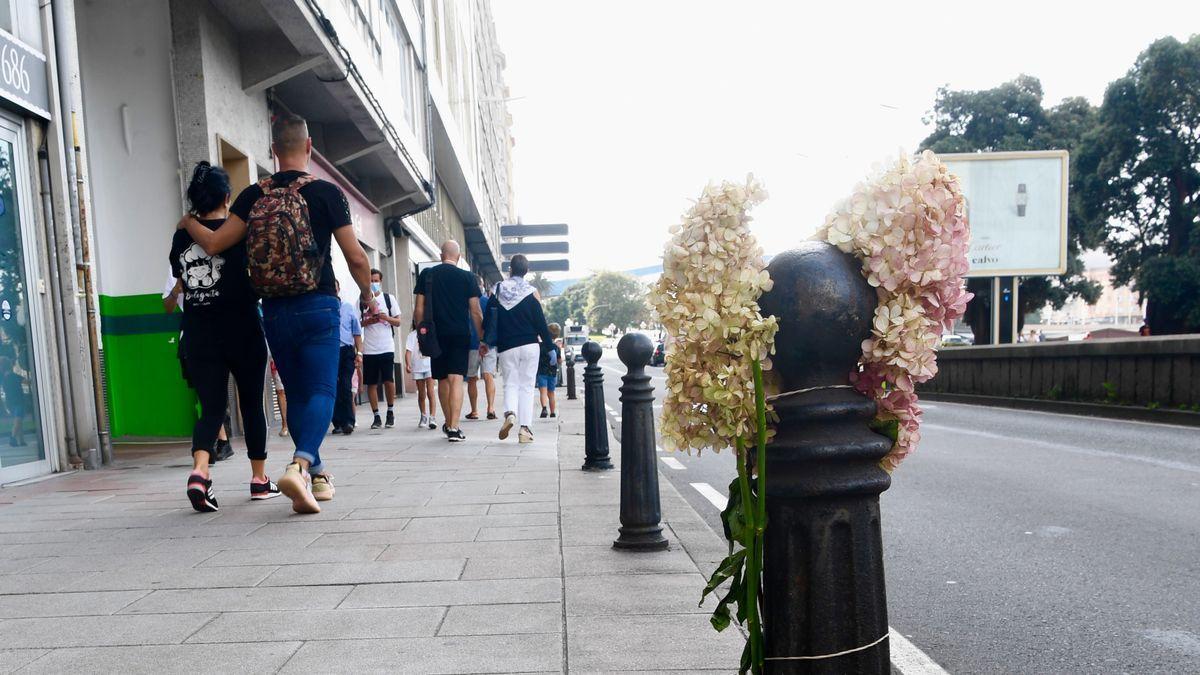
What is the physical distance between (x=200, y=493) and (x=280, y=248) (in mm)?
1439

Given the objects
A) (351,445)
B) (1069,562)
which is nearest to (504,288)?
(351,445)

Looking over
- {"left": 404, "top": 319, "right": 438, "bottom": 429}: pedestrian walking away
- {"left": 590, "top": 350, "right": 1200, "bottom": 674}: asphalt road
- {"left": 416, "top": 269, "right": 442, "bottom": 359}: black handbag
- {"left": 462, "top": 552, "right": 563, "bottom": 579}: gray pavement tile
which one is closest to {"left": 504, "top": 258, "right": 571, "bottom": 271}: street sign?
{"left": 404, "top": 319, "right": 438, "bottom": 429}: pedestrian walking away

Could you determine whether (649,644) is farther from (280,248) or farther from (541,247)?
(541,247)

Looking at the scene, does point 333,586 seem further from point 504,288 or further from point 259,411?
point 504,288

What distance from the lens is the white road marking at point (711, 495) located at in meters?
5.71

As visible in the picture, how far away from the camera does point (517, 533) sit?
4.12 meters

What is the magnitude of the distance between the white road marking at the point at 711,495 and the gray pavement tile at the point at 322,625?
9.76 feet

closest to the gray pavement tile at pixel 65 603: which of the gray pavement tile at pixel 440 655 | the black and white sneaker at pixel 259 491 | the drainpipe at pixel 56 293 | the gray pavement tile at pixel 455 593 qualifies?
the gray pavement tile at pixel 455 593

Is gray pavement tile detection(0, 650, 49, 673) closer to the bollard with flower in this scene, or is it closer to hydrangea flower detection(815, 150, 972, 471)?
the bollard with flower

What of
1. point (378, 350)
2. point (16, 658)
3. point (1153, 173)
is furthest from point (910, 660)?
point (1153, 173)

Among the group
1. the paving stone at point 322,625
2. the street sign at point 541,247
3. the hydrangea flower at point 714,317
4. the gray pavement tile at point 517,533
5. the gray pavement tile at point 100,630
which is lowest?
the gray pavement tile at point 517,533

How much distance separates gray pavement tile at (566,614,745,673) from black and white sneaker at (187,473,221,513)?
2.77m

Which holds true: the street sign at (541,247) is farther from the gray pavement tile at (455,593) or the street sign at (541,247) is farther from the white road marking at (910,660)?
the white road marking at (910,660)

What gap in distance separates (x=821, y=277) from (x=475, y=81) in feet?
127
